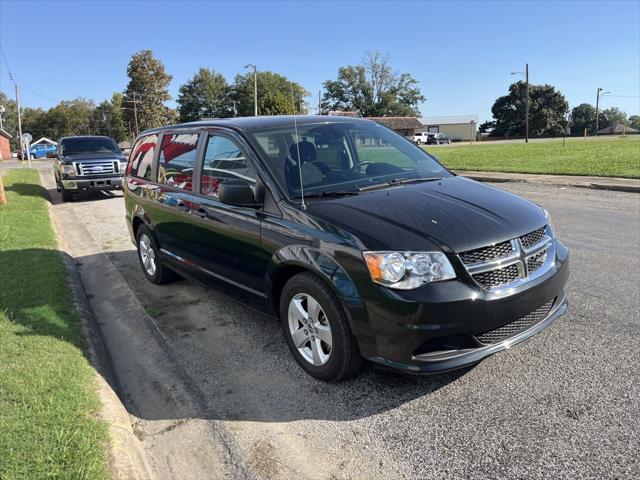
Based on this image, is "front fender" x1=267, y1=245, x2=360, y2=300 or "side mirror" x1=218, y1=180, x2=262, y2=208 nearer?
"front fender" x1=267, y1=245, x2=360, y2=300

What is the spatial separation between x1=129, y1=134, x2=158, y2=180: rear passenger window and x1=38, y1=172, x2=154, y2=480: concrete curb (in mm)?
1799

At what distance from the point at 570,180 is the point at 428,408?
44.4 feet

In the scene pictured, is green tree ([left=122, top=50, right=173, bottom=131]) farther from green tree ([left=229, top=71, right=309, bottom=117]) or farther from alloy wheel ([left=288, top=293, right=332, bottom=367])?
alloy wheel ([left=288, top=293, right=332, bottom=367])

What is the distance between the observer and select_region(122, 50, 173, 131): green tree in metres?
71.7

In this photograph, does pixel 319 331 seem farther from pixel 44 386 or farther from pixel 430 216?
pixel 44 386

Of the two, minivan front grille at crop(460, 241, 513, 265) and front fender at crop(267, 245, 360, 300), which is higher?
minivan front grille at crop(460, 241, 513, 265)

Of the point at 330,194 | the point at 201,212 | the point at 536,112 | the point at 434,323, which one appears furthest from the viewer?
the point at 536,112

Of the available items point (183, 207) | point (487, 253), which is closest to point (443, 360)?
point (487, 253)

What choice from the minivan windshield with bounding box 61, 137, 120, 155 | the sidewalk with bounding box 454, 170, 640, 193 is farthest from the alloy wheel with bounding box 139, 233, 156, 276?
the sidewalk with bounding box 454, 170, 640, 193

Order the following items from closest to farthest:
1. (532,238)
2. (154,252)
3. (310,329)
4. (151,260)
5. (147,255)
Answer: (532,238)
(310,329)
(154,252)
(151,260)
(147,255)

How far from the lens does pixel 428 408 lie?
316 centimetres

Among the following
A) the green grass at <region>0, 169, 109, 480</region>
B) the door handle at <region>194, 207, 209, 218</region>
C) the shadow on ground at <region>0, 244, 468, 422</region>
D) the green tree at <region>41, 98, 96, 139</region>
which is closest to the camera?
the green grass at <region>0, 169, 109, 480</region>

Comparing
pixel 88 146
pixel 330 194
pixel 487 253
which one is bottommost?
pixel 487 253

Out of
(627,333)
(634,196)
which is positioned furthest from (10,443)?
(634,196)
